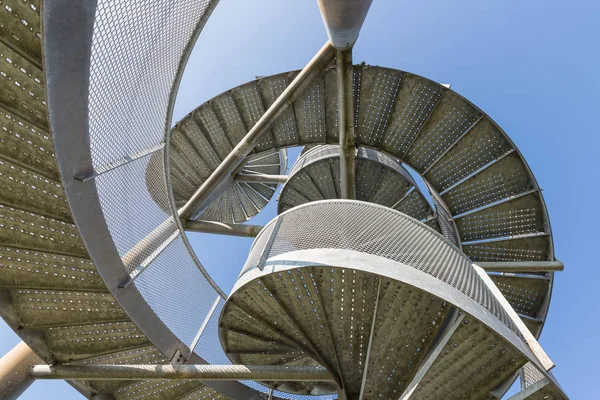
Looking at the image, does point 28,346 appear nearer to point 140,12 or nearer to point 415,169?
point 140,12

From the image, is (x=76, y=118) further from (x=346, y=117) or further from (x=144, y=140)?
(x=346, y=117)

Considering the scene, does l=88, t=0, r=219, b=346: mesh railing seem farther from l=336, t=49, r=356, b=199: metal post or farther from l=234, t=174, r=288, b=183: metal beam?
l=234, t=174, r=288, b=183: metal beam

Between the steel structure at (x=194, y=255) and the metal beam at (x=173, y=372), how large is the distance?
0.03 metres

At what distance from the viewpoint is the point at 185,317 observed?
241 inches

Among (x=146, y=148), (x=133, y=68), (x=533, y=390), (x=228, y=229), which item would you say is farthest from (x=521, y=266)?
(x=133, y=68)

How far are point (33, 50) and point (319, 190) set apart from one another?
25.1 ft

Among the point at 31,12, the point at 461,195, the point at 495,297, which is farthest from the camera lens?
the point at 461,195

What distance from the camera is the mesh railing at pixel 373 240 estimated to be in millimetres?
3887

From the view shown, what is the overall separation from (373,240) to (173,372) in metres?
3.41

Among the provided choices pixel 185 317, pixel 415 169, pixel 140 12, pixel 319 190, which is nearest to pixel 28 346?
pixel 185 317

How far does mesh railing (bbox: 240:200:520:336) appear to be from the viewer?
389 centimetres

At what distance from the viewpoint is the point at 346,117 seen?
6.73 m

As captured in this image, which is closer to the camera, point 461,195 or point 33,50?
point 33,50

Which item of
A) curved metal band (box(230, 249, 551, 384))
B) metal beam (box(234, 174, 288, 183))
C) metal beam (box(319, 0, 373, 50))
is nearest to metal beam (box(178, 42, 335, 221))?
metal beam (box(319, 0, 373, 50))
